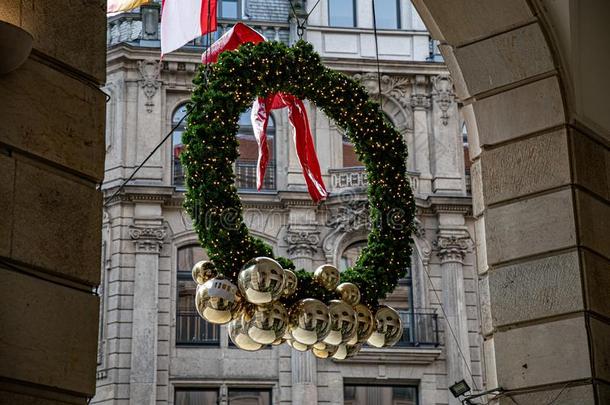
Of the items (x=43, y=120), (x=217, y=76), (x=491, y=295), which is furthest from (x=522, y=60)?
(x=43, y=120)

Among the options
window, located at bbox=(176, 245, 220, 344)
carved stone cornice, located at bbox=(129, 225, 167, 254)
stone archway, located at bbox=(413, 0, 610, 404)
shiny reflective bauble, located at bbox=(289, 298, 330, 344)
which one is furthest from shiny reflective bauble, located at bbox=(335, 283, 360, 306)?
carved stone cornice, located at bbox=(129, 225, 167, 254)

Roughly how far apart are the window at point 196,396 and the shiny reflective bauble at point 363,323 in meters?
15.3

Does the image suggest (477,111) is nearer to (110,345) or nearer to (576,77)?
(576,77)

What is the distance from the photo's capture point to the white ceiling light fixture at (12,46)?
5.34 metres

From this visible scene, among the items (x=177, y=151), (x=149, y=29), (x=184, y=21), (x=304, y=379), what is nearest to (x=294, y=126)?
(x=184, y=21)

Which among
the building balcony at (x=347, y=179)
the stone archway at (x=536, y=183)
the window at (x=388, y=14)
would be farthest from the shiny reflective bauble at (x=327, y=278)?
the window at (x=388, y=14)

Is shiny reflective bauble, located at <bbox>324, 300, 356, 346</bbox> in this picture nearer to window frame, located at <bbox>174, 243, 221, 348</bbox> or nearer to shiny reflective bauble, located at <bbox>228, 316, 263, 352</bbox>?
shiny reflective bauble, located at <bbox>228, 316, 263, 352</bbox>

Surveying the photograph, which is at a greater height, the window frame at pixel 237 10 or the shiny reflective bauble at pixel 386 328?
the window frame at pixel 237 10

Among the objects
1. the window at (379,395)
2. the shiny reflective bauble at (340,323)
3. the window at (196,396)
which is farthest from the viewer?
the window at (379,395)

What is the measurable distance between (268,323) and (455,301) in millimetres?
17491

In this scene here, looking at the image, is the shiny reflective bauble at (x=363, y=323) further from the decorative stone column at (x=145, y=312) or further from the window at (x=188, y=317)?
the window at (x=188, y=317)

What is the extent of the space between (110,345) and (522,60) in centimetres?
1832

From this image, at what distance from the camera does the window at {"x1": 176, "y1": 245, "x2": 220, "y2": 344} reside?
2614cm

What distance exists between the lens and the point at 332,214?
27328 mm
